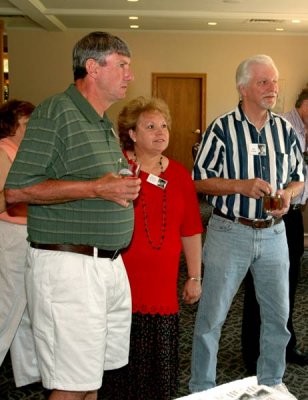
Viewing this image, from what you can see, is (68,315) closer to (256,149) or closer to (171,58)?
(256,149)

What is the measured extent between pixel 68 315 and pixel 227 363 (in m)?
1.74

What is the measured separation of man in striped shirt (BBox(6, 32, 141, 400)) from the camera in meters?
1.85

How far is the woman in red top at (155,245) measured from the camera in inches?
98.7

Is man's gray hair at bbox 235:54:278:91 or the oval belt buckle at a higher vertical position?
man's gray hair at bbox 235:54:278:91

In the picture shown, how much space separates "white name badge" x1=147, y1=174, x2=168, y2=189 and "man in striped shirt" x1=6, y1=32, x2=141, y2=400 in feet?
1.59

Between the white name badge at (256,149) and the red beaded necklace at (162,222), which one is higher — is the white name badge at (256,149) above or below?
above

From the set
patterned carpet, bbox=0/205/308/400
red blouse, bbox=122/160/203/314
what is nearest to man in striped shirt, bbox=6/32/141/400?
red blouse, bbox=122/160/203/314

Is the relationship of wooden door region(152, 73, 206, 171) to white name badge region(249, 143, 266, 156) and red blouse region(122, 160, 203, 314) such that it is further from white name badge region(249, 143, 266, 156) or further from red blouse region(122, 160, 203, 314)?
red blouse region(122, 160, 203, 314)

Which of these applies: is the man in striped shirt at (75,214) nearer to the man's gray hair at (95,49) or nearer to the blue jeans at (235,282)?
the man's gray hair at (95,49)

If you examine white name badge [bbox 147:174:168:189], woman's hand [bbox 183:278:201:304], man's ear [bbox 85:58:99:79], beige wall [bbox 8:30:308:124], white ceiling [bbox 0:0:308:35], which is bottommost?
woman's hand [bbox 183:278:201:304]

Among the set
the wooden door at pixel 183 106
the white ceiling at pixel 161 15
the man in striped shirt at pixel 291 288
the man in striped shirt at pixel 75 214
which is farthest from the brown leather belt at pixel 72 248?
the wooden door at pixel 183 106

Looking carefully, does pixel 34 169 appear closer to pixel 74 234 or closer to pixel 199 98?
pixel 74 234

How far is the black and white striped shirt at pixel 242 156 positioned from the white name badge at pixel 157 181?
29 cm

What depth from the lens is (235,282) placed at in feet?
8.92
